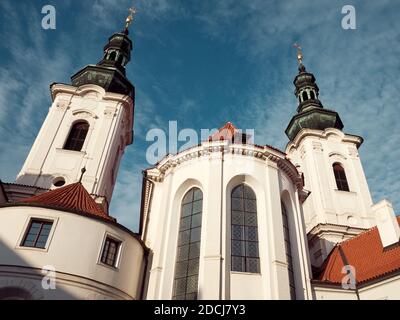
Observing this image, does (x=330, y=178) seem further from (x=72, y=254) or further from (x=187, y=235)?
(x=72, y=254)

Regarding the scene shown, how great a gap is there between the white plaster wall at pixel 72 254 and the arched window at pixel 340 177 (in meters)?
19.4

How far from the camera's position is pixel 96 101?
88.1 ft

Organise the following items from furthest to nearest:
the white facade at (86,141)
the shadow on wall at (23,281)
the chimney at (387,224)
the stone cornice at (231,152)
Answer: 1. the white facade at (86,141)
2. the chimney at (387,224)
3. the stone cornice at (231,152)
4. the shadow on wall at (23,281)

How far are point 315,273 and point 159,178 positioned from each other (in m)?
10.1

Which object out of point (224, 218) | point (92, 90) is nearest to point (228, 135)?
point (224, 218)

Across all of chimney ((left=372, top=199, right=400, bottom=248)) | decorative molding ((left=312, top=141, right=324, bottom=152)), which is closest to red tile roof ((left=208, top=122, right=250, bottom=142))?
chimney ((left=372, top=199, right=400, bottom=248))

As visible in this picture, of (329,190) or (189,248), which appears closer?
(189,248)

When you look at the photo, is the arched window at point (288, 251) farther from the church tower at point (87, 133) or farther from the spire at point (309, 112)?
the spire at point (309, 112)

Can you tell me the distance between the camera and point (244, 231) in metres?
14.9

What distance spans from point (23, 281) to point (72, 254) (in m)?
1.74

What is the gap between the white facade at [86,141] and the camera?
73.2ft

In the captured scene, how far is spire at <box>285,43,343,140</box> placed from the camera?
31.5m

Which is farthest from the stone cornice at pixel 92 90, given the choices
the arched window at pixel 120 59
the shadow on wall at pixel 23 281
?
the shadow on wall at pixel 23 281
